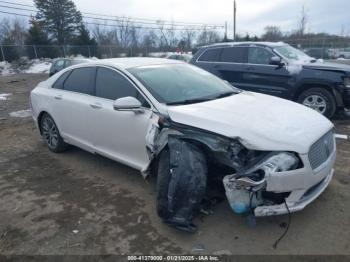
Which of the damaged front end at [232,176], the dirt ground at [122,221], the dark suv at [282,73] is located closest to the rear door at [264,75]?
the dark suv at [282,73]

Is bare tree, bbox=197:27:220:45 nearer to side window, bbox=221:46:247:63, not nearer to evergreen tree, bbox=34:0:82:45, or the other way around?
evergreen tree, bbox=34:0:82:45

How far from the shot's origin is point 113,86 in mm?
4492

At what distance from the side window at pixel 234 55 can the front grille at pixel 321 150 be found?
518 centimetres

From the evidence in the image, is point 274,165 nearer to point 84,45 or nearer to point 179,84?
point 179,84

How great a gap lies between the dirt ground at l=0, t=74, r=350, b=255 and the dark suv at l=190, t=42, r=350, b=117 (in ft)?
8.45

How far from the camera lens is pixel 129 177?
185 inches

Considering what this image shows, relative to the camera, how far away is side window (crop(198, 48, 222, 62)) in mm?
8984

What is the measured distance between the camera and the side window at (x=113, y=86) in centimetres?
415

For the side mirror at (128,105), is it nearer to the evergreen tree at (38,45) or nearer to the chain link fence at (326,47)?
the chain link fence at (326,47)

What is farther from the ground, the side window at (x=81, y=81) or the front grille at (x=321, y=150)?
the side window at (x=81, y=81)

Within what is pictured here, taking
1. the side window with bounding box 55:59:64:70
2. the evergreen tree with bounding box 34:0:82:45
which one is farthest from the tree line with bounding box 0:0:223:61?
the side window with bounding box 55:59:64:70

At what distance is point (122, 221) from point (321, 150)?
2.22 meters

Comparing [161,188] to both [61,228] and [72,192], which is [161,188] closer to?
[61,228]

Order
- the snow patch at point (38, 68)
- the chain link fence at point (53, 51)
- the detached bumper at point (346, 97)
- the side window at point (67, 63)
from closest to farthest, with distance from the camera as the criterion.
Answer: the detached bumper at point (346, 97)
the side window at point (67, 63)
the snow patch at point (38, 68)
the chain link fence at point (53, 51)
